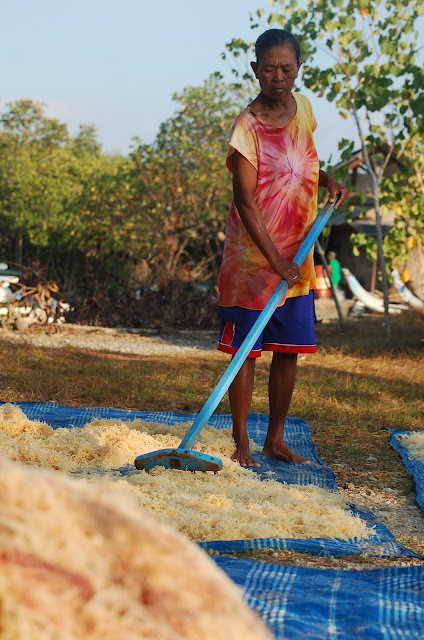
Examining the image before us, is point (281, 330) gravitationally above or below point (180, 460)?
above

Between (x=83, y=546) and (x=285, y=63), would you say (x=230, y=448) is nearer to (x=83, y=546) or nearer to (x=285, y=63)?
(x=285, y=63)

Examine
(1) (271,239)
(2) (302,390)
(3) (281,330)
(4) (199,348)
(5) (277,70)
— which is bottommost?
(4) (199,348)

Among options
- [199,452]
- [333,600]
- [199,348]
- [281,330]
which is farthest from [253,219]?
[199,348]

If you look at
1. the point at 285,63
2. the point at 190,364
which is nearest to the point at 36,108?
the point at 190,364

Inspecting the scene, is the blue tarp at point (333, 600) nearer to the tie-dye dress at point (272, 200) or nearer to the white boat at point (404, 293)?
the tie-dye dress at point (272, 200)

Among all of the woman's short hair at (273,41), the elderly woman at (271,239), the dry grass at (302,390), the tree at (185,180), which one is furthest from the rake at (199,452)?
the tree at (185,180)

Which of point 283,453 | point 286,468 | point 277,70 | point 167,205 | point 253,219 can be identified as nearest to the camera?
point 277,70

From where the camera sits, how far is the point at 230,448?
3.38 meters

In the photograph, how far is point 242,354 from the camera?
3020 mm

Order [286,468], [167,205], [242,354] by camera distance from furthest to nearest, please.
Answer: [167,205] < [286,468] < [242,354]

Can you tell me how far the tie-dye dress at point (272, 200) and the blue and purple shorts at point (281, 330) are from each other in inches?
2.1

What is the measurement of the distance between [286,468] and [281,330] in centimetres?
64

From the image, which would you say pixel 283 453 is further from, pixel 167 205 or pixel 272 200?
pixel 167 205

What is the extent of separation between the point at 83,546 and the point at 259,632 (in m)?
0.26
